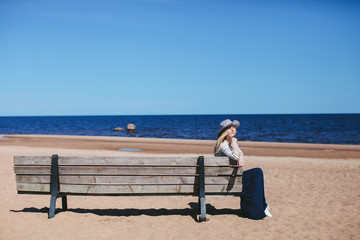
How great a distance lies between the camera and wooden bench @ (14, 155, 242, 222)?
16.2 feet

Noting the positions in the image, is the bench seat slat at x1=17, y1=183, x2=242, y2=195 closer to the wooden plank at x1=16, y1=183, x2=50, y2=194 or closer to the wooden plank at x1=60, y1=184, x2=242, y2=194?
the wooden plank at x1=60, y1=184, x2=242, y2=194

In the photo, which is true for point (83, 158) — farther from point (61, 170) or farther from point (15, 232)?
point (15, 232)

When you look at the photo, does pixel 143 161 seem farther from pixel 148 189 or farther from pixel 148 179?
pixel 148 189

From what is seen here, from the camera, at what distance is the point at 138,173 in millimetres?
4977

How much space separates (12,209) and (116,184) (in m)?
2.61

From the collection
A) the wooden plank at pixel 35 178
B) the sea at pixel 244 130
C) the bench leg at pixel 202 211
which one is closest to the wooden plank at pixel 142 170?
the wooden plank at pixel 35 178

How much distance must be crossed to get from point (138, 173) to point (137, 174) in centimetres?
2

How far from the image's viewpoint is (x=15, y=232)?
190 inches

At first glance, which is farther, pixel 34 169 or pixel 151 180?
pixel 34 169

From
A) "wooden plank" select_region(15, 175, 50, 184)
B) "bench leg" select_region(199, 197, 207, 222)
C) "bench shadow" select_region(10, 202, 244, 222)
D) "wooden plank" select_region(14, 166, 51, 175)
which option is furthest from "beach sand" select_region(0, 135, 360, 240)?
"wooden plank" select_region(14, 166, 51, 175)

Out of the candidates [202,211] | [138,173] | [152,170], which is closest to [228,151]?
[202,211]

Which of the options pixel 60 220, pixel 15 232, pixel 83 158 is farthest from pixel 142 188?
pixel 15 232

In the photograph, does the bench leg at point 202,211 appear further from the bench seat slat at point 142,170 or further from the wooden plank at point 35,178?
the wooden plank at point 35,178

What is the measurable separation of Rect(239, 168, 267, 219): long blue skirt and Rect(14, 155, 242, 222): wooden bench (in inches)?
18.1
